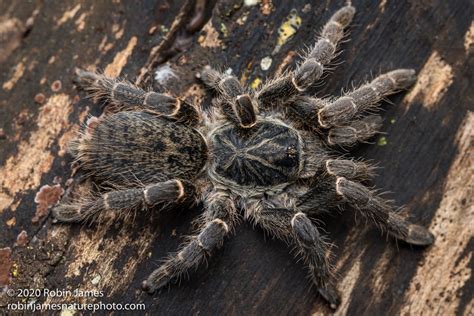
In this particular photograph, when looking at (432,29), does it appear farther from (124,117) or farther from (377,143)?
(124,117)

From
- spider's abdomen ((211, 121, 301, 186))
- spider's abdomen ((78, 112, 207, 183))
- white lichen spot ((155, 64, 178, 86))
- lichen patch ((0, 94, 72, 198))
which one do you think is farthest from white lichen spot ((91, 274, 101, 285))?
white lichen spot ((155, 64, 178, 86))

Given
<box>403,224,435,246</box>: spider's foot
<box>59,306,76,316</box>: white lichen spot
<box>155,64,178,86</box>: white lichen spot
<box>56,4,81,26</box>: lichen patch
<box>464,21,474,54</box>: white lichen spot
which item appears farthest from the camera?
<box>56,4,81,26</box>: lichen patch

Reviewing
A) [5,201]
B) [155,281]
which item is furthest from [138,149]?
[5,201]

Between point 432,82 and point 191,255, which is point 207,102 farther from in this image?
point 432,82

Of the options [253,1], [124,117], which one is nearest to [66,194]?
[124,117]

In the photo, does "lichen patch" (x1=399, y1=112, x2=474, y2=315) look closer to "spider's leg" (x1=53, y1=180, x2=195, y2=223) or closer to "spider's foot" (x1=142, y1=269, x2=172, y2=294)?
"spider's foot" (x1=142, y1=269, x2=172, y2=294)

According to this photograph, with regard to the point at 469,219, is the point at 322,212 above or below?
below
